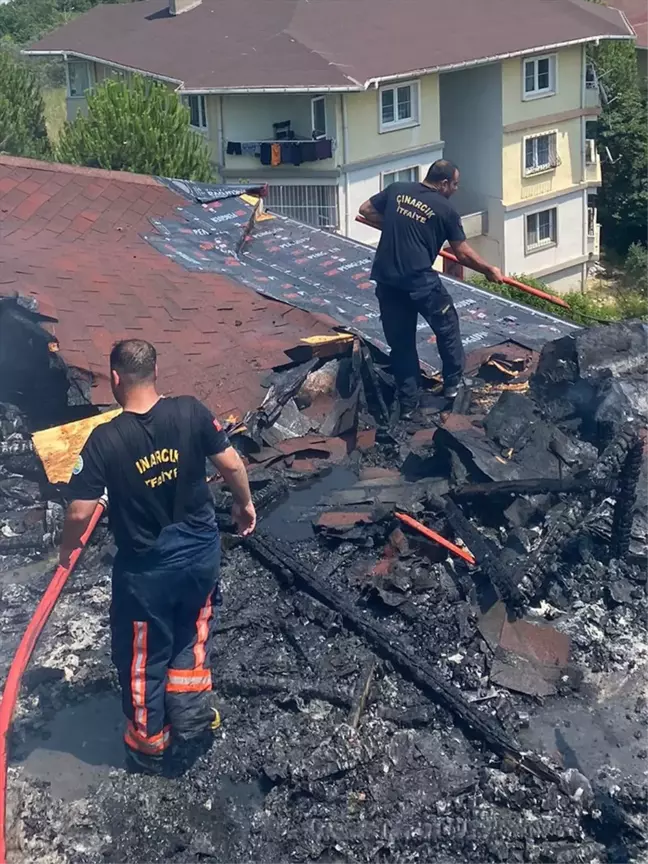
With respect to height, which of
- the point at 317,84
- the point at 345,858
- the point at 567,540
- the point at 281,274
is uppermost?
the point at 317,84

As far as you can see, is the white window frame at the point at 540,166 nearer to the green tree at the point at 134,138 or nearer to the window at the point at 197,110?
the window at the point at 197,110

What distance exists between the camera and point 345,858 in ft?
13.9

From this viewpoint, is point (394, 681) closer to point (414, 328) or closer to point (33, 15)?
point (414, 328)

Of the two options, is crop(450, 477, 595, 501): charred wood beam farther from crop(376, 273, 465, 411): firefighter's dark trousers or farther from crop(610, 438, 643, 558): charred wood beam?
crop(376, 273, 465, 411): firefighter's dark trousers

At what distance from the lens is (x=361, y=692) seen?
16.3 ft

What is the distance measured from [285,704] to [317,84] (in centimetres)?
1932

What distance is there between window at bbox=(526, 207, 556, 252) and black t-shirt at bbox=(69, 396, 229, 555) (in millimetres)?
25183

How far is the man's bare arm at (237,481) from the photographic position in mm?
4578

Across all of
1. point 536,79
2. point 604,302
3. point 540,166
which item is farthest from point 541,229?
point 536,79

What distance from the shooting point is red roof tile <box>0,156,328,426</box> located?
25.6 feet

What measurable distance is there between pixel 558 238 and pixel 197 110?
1060 centimetres

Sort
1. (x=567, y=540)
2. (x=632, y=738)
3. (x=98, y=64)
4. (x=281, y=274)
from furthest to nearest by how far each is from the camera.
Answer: (x=98, y=64), (x=281, y=274), (x=567, y=540), (x=632, y=738)

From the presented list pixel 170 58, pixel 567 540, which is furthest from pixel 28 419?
pixel 170 58

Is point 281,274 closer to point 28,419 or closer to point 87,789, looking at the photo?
point 28,419
